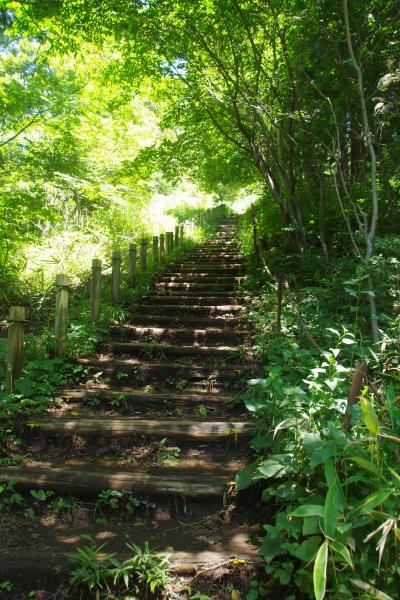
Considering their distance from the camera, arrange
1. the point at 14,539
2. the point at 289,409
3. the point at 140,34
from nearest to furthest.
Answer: the point at 14,539 → the point at 289,409 → the point at 140,34

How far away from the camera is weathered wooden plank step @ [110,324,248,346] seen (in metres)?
5.58

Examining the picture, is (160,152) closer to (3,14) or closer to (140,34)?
(140,34)

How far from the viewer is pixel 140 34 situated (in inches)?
233

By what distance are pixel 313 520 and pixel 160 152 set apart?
7.84m

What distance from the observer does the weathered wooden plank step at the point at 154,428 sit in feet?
11.2

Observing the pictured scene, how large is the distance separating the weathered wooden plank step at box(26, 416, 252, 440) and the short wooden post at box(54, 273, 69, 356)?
1288 millimetres

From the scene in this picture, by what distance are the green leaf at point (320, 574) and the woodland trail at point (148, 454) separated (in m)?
1.00

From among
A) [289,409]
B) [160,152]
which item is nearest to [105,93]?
[160,152]

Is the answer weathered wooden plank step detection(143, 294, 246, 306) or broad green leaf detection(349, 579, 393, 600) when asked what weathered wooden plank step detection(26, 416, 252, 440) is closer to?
broad green leaf detection(349, 579, 393, 600)

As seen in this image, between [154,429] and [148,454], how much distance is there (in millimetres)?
220

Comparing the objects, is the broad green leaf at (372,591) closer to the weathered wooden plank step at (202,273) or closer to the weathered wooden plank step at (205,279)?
the weathered wooden plank step at (205,279)

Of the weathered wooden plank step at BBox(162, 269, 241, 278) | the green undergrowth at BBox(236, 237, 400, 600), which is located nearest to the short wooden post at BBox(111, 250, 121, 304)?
the weathered wooden plank step at BBox(162, 269, 241, 278)

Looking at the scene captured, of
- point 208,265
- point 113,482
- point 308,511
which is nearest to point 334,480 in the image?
point 308,511

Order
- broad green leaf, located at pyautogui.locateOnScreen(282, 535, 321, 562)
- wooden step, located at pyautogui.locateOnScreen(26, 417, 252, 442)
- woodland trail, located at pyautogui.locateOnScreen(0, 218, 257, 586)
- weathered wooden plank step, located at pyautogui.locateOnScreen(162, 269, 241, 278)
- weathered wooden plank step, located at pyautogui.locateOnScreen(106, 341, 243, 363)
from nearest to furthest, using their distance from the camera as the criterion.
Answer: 1. broad green leaf, located at pyautogui.locateOnScreen(282, 535, 321, 562)
2. woodland trail, located at pyautogui.locateOnScreen(0, 218, 257, 586)
3. wooden step, located at pyautogui.locateOnScreen(26, 417, 252, 442)
4. weathered wooden plank step, located at pyautogui.locateOnScreen(106, 341, 243, 363)
5. weathered wooden plank step, located at pyautogui.locateOnScreen(162, 269, 241, 278)
